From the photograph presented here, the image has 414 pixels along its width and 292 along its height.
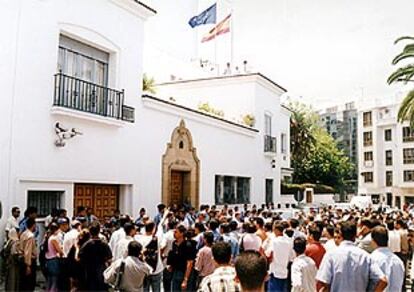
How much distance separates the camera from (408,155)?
62219 mm

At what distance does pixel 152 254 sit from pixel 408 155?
5998cm

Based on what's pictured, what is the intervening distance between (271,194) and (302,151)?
18708 mm

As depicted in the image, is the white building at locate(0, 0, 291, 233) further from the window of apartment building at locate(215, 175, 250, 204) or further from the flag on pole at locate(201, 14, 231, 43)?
the flag on pole at locate(201, 14, 231, 43)

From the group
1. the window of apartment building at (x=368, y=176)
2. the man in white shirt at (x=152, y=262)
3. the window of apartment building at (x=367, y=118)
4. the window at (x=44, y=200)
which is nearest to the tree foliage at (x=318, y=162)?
the window of apartment building at (x=368, y=176)

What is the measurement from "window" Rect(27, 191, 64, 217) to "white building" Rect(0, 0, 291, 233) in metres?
0.03

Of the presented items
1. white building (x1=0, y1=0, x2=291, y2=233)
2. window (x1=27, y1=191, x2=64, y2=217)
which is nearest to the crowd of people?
window (x1=27, y1=191, x2=64, y2=217)

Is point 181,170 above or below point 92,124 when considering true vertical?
below

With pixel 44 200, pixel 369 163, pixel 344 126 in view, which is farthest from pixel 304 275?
pixel 344 126

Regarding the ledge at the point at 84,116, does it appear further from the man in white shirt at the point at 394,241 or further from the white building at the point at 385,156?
the white building at the point at 385,156

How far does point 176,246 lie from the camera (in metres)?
8.47

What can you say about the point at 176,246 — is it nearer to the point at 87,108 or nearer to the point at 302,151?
the point at 87,108

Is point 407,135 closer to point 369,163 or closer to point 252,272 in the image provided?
point 369,163

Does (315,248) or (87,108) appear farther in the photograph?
(87,108)

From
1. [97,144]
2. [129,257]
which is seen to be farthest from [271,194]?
[129,257]
